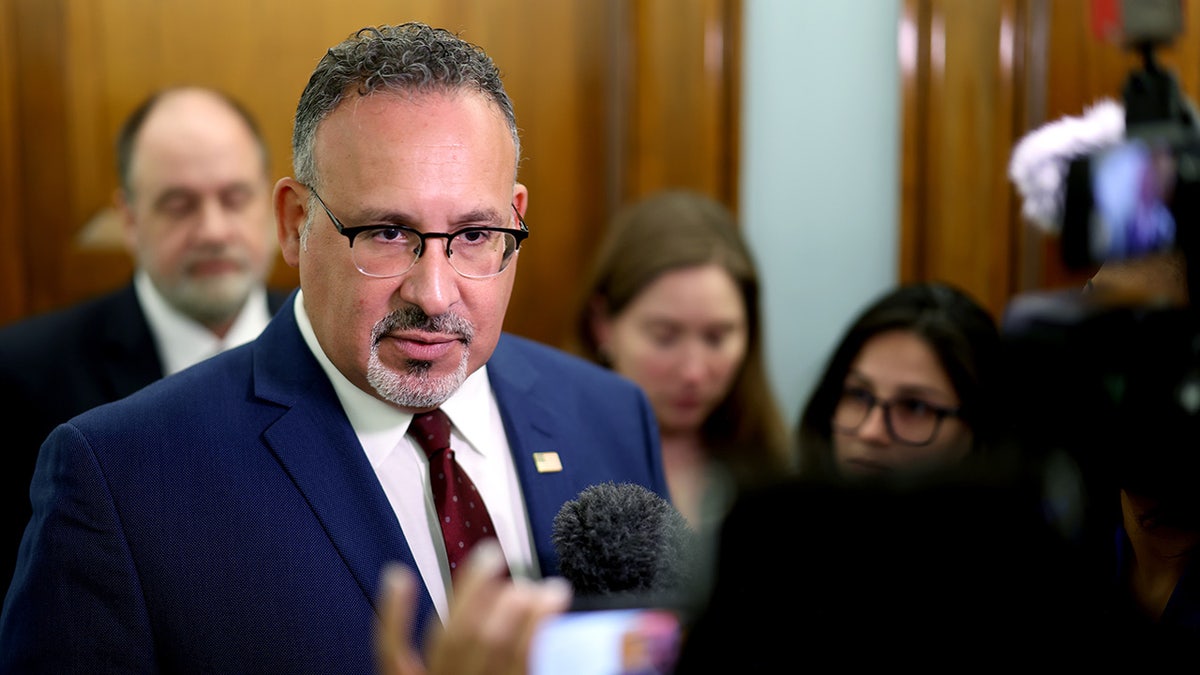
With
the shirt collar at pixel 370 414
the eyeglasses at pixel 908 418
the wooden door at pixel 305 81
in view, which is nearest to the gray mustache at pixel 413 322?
the shirt collar at pixel 370 414

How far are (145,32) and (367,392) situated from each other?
1516mm

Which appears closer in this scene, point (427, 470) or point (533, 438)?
point (427, 470)

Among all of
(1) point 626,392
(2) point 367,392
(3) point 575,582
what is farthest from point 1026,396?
(1) point 626,392

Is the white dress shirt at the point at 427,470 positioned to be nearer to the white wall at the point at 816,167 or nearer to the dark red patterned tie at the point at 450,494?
the dark red patterned tie at the point at 450,494

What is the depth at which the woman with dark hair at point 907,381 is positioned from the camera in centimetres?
197

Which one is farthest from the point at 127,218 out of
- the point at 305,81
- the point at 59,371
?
the point at 305,81

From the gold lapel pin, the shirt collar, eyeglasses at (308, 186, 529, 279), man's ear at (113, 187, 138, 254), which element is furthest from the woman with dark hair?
man's ear at (113, 187, 138, 254)

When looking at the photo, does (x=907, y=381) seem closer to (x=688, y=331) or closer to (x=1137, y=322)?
(x=688, y=331)

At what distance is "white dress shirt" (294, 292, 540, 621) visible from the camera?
1.28m

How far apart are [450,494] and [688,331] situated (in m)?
1.13

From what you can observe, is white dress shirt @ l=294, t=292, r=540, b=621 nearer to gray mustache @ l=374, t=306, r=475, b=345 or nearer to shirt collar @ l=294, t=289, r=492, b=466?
shirt collar @ l=294, t=289, r=492, b=466

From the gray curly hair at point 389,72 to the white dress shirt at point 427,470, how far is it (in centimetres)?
23

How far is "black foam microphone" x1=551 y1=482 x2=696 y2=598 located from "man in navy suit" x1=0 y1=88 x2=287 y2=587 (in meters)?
1.40

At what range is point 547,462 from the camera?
142cm
